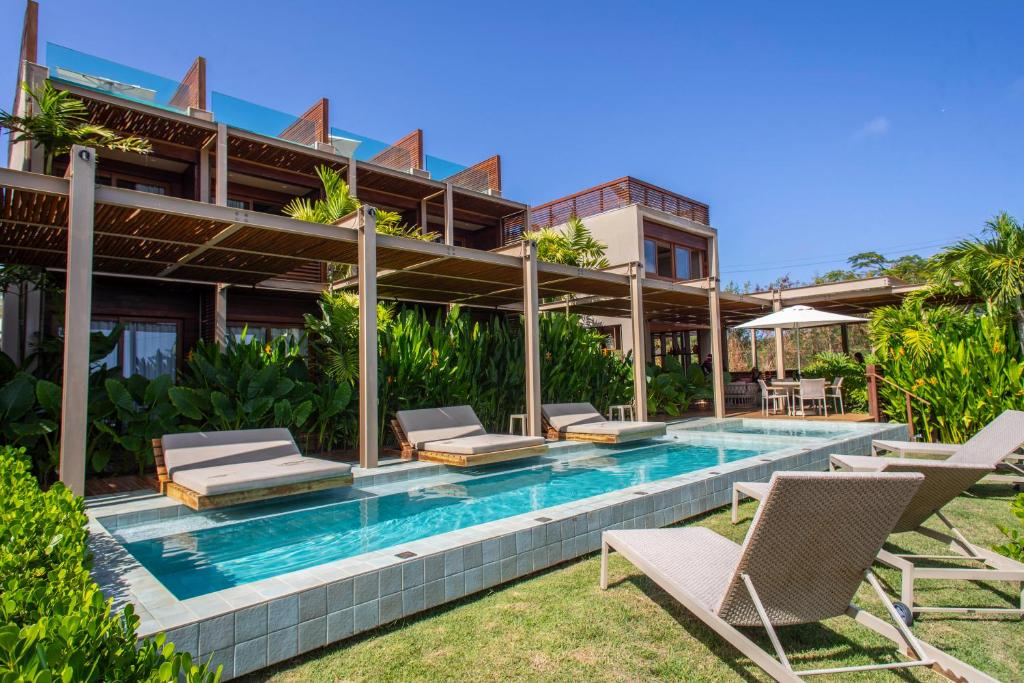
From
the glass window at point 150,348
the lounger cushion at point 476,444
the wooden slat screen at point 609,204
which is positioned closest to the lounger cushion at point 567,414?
the lounger cushion at point 476,444

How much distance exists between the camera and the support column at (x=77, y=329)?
209 inches

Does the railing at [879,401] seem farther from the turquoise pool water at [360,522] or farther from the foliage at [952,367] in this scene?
the turquoise pool water at [360,522]

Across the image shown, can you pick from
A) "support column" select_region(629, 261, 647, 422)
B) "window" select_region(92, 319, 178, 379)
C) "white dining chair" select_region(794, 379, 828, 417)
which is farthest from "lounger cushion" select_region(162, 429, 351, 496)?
"white dining chair" select_region(794, 379, 828, 417)

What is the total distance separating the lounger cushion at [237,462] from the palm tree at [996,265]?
31.3 feet

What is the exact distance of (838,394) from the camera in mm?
14195

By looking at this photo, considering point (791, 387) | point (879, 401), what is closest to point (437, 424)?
point (879, 401)

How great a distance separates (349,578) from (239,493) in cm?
255

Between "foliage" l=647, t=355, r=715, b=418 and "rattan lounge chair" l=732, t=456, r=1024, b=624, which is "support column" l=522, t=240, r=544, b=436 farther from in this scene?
"foliage" l=647, t=355, r=715, b=418

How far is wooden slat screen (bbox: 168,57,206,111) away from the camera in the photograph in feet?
45.3

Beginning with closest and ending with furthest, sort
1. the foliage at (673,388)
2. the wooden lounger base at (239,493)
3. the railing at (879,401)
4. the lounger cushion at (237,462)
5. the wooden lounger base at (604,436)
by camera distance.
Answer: the wooden lounger base at (239,493)
the lounger cushion at (237,462)
the wooden lounger base at (604,436)
the railing at (879,401)
the foliage at (673,388)

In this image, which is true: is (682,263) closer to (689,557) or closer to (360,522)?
(360,522)

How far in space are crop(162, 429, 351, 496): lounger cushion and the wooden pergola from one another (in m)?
0.87

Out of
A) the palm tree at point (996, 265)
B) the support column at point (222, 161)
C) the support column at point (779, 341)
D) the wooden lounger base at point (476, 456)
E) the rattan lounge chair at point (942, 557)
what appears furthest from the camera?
the support column at point (779, 341)

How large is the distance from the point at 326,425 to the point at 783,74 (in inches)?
626
